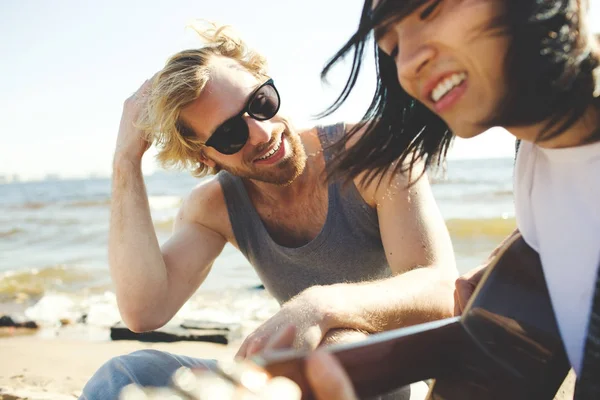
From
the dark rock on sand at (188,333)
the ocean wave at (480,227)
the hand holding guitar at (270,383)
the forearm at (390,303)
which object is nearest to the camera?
the hand holding guitar at (270,383)

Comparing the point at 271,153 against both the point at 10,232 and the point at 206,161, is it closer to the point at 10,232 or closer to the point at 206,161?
the point at 206,161

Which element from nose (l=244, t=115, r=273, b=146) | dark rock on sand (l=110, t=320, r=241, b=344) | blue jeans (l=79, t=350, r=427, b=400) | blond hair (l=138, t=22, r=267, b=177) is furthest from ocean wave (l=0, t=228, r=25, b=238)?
blue jeans (l=79, t=350, r=427, b=400)

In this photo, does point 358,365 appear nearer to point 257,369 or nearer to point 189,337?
point 257,369

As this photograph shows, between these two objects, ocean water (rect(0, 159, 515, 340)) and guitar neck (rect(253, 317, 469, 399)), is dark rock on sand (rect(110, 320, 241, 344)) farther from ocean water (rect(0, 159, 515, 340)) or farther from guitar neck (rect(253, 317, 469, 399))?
guitar neck (rect(253, 317, 469, 399))

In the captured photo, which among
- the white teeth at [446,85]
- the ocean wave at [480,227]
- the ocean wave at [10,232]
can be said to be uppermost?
the white teeth at [446,85]

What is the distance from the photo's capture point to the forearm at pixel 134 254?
2873 millimetres

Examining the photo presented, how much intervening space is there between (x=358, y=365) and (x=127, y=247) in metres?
1.99

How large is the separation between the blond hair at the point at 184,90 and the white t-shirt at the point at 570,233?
206 cm

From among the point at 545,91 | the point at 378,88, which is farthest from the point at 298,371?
the point at 378,88

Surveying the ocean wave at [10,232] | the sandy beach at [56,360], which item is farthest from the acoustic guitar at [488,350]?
the ocean wave at [10,232]

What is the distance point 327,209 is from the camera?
3.01 meters

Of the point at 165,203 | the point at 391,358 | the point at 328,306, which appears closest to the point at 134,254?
the point at 328,306

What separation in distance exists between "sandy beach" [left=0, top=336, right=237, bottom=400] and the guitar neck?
133 inches

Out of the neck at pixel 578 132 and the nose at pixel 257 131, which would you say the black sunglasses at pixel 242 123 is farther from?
the neck at pixel 578 132
